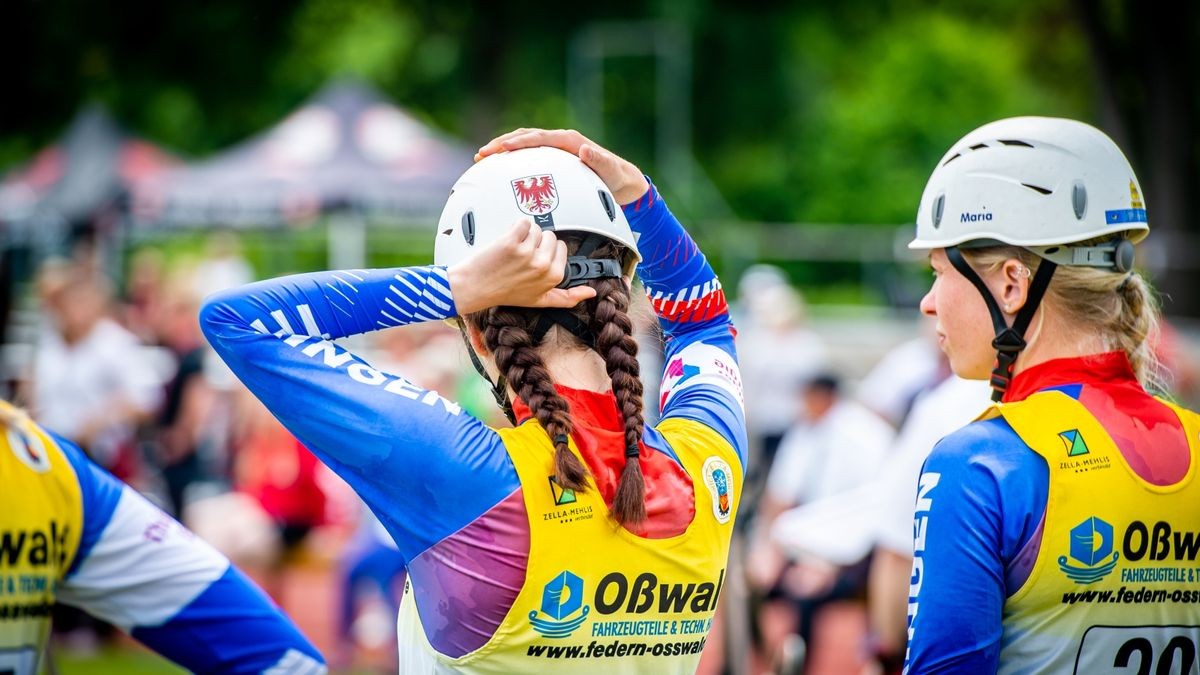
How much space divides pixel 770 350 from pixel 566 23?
17.9 metres

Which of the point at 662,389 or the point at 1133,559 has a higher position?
the point at 662,389

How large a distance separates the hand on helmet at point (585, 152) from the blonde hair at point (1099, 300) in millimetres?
744

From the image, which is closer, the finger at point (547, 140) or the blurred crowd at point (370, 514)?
the finger at point (547, 140)

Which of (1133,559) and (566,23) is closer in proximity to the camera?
(1133,559)

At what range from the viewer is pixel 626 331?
2.62 metres

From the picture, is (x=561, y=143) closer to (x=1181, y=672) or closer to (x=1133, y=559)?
(x=1133, y=559)

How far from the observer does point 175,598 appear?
285 centimetres

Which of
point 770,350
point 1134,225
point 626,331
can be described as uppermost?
point 1134,225

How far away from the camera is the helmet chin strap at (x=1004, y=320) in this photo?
2.81 meters

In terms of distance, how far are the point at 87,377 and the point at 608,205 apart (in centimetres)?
919

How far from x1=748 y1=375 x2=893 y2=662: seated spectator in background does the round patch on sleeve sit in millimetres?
5455

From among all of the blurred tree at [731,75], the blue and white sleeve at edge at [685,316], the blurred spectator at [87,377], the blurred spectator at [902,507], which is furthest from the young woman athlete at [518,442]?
the blurred tree at [731,75]

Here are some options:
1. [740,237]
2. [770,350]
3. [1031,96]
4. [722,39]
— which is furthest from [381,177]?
[1031,96]

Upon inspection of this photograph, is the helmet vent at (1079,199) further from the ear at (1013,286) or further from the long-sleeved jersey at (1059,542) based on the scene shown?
the long-sleeved jersey at (1059,542)
